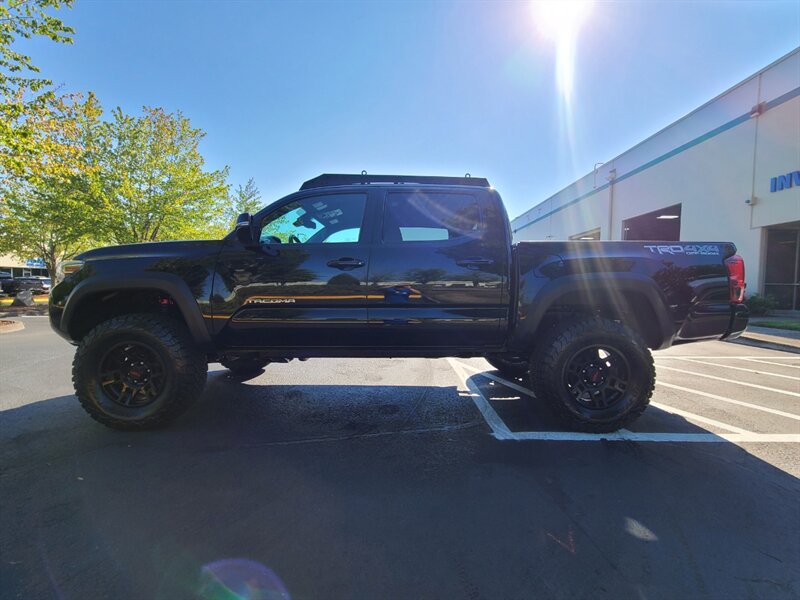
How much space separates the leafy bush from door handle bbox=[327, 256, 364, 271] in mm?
16597

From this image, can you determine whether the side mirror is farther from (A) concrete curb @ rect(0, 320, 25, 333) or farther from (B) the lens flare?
(A) concrete curb @ rect(0, 320, 25, 333)

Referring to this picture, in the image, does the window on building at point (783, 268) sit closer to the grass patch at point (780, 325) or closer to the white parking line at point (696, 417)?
the grass patch at point (780, 325)

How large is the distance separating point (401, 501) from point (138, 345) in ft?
8.69

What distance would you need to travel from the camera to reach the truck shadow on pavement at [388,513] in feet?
6.35

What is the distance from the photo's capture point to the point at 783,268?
15172 millimetres

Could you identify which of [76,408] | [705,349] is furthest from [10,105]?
[705,349]

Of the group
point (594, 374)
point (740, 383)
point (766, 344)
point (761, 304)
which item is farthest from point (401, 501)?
point (761, 304)

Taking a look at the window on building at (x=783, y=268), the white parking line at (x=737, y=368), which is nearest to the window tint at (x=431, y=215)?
the white parking line at (x=737, y=368)

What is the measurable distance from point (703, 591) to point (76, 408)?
525 centimetres

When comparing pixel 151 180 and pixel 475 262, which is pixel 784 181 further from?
pixel 151 180

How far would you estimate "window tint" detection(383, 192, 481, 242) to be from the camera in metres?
3.79

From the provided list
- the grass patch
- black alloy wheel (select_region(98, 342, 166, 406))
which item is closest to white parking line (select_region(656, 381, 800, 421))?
black alloy wheel (select_region(98, 342, 166, 406))

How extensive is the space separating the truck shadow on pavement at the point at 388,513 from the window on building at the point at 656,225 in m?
20.7

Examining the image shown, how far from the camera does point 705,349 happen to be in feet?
29.8
